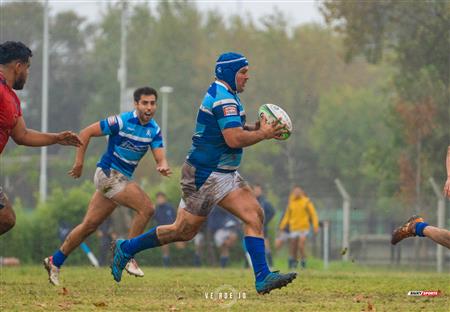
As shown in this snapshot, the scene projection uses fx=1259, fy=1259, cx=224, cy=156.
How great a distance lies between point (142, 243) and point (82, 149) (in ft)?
7.27

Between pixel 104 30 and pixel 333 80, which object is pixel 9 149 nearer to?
pixel 333 80

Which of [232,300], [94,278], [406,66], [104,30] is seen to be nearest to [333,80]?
[104,30]

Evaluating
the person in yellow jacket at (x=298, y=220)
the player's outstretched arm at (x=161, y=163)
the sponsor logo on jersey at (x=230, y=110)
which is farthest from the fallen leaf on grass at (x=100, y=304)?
the person in yellow jacket at (x=298, y=220)

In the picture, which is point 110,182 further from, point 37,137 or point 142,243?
point 37,137

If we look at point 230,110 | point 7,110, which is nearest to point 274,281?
point 230,110

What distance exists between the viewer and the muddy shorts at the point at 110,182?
15625 millimetres

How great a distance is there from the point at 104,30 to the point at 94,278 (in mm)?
57394

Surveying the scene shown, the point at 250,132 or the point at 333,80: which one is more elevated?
the point at 333,80

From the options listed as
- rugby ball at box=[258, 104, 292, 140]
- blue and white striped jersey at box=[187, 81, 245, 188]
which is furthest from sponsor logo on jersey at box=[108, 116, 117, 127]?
rugby ball at box=[258, 104, 292, 140]

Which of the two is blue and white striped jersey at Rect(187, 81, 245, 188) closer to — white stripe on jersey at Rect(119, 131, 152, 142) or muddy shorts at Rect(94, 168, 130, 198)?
muddy shorts at Rect(94, 168, 130, 198)

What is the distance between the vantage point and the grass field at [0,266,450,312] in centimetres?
1179

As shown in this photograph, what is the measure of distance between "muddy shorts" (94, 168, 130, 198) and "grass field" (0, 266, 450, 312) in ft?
3.85

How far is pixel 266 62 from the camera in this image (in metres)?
56.8

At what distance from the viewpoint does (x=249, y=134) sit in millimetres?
12016
